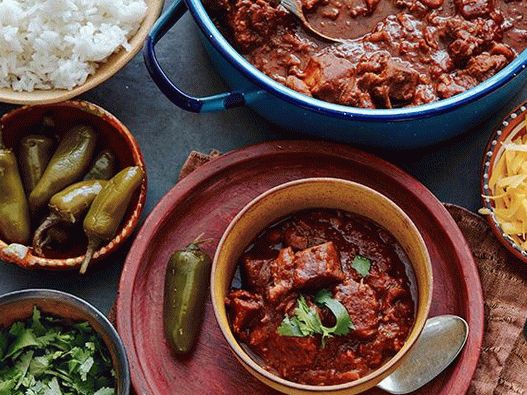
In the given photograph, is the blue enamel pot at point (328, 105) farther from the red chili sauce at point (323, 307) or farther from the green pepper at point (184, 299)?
the green pepper at point (184, 299)

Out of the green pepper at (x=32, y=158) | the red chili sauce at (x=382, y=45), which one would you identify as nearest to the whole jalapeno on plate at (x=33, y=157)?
the green pepper at (x=32, y=158)

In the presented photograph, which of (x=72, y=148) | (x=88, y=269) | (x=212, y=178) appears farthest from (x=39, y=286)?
(x=212, y=178)

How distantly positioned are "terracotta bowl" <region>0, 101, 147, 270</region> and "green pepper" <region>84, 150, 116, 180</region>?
66 mm

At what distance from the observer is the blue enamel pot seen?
131 inches

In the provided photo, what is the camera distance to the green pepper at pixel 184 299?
359 centimetres

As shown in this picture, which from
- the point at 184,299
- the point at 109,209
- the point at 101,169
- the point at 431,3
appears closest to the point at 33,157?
the point at 101,169

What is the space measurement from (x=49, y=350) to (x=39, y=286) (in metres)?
0.28

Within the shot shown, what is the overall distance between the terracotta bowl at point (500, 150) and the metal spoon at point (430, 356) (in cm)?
34

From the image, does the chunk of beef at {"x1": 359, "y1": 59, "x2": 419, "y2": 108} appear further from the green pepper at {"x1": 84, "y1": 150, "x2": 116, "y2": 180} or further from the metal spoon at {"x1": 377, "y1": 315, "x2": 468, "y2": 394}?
the green pepper at {"x1": 84, "y1": 150, "x2": 116, "y2": 180}

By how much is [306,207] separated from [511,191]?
73 centimetres

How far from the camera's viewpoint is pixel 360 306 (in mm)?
3342

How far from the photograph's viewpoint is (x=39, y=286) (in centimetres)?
397

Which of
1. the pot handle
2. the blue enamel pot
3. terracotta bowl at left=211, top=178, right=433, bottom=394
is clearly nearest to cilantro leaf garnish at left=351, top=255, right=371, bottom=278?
terracotta bowl at left=211, top=178, right=433, bottom=394

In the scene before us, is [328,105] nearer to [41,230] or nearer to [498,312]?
[498,312]
